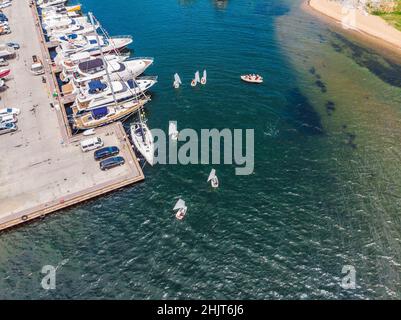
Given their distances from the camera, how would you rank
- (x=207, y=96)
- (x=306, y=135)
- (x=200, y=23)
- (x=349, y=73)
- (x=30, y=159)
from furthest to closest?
1. (x=200, y=23)
2. (x=349, y=73)
3. (x=207, y=96)
4. (x=306, y=135)
5. (x=30, y=159)

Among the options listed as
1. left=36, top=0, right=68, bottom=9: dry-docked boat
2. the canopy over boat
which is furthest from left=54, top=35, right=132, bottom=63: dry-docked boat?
left=36, top=0, right=68, bottom=9: dry-docked boat

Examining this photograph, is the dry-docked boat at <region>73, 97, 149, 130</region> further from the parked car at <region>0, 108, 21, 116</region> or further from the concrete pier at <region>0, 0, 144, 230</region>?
the parked car at <region>0, 108, 21, 116</region>

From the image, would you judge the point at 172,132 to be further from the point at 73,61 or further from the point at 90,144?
the point at 73,61

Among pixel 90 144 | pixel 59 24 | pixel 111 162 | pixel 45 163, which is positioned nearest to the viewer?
pixel 111 162

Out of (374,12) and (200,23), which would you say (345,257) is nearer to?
(200,23)

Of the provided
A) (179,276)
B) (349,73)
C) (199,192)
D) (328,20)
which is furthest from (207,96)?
(328,20)

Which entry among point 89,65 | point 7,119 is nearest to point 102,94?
point 89,65
